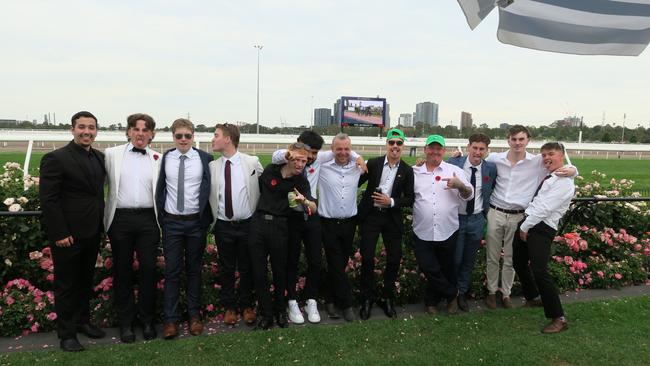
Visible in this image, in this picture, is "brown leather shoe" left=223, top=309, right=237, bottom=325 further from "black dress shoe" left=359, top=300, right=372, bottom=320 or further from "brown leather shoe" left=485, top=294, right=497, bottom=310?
"brown leather shoe" left=485, top=294, right=497, bottom=310

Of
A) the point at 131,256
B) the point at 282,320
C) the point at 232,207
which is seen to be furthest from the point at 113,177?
the point at 282,320

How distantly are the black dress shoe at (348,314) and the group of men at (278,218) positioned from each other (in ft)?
0.05

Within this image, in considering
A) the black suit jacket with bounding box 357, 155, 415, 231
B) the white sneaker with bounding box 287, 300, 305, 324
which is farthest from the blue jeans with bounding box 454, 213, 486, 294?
the white sneaker with bounding box 287, 300, 305, 324

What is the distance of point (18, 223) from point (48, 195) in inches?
53.3

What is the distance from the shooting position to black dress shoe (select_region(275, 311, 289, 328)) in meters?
4.32

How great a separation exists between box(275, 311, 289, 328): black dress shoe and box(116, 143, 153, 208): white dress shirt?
1622mm

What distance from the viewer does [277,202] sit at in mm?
4234

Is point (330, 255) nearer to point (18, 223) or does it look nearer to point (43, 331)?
point (43, 331)

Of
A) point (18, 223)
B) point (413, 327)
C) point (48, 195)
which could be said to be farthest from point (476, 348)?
point (18, 223)

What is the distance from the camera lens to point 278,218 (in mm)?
4246

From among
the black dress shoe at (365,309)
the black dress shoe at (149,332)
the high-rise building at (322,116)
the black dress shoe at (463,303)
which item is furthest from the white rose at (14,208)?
the high-rise building at (322,116)

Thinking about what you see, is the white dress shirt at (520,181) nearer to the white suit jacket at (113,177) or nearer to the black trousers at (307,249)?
the black trousers at (307,249)

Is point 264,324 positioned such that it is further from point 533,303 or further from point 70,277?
point 533,303

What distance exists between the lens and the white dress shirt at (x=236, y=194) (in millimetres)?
4254
